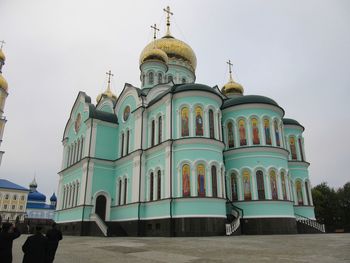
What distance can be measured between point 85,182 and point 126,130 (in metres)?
5.15

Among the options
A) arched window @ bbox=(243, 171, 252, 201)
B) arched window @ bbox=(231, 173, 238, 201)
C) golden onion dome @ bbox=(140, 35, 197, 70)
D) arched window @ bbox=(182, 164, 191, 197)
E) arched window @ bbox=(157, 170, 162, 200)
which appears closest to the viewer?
arched window @ bbox=(182, 164, 191, 197)

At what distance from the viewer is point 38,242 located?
4.59 metres

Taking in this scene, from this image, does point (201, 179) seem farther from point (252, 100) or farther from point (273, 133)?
point (252, 100)

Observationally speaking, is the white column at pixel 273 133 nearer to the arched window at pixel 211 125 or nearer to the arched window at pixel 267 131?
the arched window at pixel 267 131

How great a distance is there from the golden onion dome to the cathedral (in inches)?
320

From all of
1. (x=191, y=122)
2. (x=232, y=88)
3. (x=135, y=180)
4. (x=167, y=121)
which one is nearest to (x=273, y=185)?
(x=191, y=122)

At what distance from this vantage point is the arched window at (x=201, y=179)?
55.7 feet

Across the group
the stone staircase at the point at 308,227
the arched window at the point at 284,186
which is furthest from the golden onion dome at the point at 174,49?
the stone staircase at the point at 308,227

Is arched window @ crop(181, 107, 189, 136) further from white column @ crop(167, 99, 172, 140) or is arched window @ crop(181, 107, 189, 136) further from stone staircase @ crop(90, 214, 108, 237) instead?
stone staircase @ crop(90, 214, 108, 237)

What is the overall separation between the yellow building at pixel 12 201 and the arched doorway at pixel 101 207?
157 ft

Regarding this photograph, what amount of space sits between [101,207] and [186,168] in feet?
31.0

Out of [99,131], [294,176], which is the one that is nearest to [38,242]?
[99,131]

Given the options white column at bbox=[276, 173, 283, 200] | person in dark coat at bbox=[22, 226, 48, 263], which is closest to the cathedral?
white column at bbox=[276, 173, 283, 200]

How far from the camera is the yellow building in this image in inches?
2449
